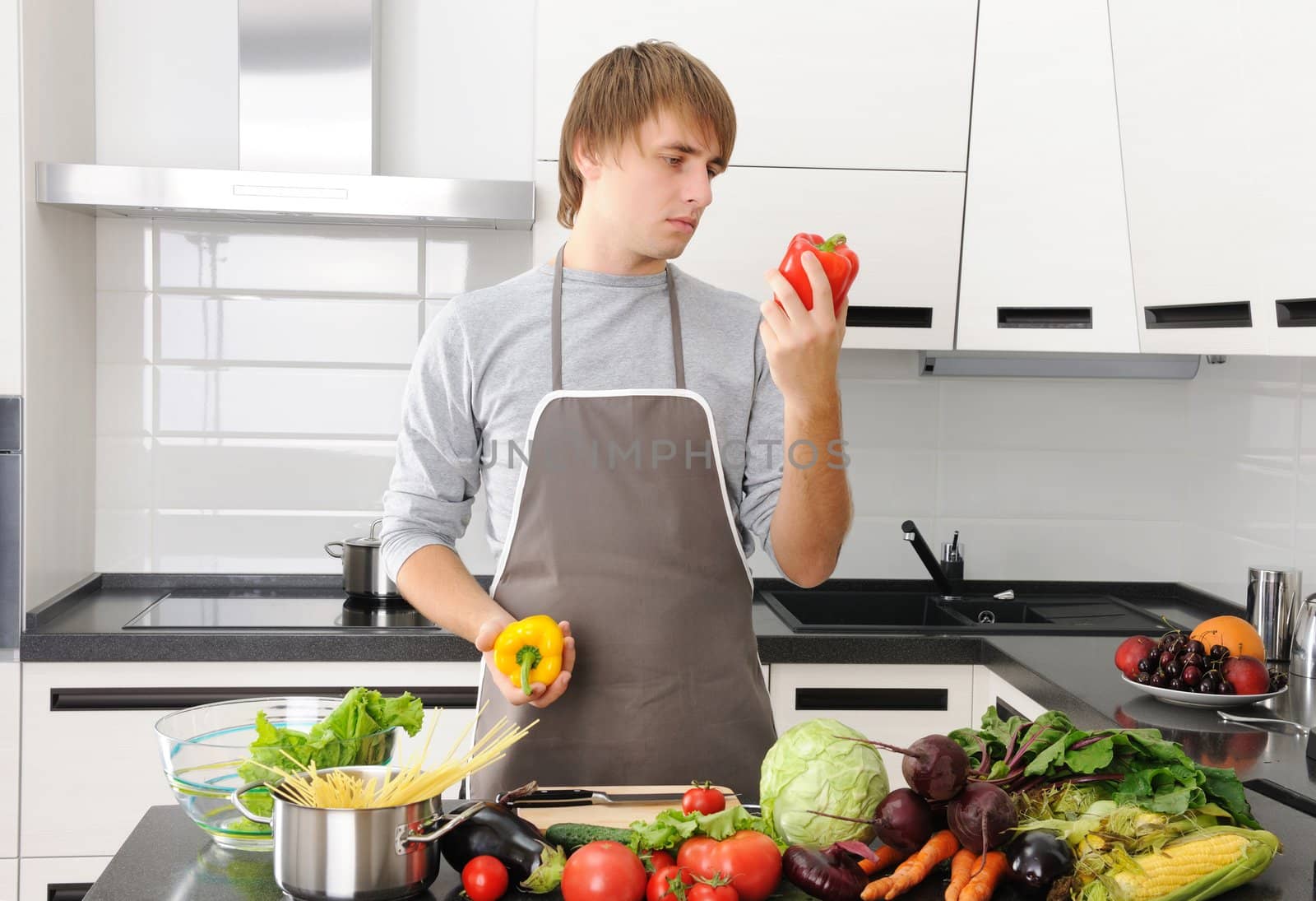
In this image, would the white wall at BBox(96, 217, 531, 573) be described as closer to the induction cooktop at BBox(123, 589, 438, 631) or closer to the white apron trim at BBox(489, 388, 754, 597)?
the induction cooktop at BBox(123, 589, 438, 631)

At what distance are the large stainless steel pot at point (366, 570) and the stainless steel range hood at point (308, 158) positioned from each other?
662 millimetres

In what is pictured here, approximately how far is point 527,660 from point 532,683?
0.03 m

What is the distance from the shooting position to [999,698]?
2.30m

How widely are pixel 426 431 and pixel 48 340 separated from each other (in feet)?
3.95

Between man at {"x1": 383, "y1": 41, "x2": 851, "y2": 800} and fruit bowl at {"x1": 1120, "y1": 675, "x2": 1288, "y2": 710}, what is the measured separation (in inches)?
28.0

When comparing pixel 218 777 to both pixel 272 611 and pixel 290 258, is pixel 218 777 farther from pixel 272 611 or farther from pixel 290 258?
pixel 290 258

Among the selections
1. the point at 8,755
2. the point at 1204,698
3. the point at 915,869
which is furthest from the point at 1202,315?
the point at 8,755

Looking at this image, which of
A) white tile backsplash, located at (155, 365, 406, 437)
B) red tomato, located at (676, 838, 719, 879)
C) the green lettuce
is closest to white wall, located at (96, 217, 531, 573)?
white tile backsplash, located at (155, 365, 406, 437)

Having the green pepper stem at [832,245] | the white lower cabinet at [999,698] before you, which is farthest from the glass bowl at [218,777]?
the white lower cabinet at [999,698]

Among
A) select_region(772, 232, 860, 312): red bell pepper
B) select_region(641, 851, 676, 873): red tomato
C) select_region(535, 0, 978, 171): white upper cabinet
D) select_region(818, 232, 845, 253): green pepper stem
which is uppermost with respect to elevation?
select_region(535, 0, 978, 171): white upper cabinet

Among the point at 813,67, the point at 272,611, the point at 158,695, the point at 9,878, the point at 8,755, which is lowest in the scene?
the point at 9,878

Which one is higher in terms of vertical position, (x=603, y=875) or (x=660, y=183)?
(x=660, y=183)

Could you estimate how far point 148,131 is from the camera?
2705mm

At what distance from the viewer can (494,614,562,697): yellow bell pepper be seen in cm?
142
